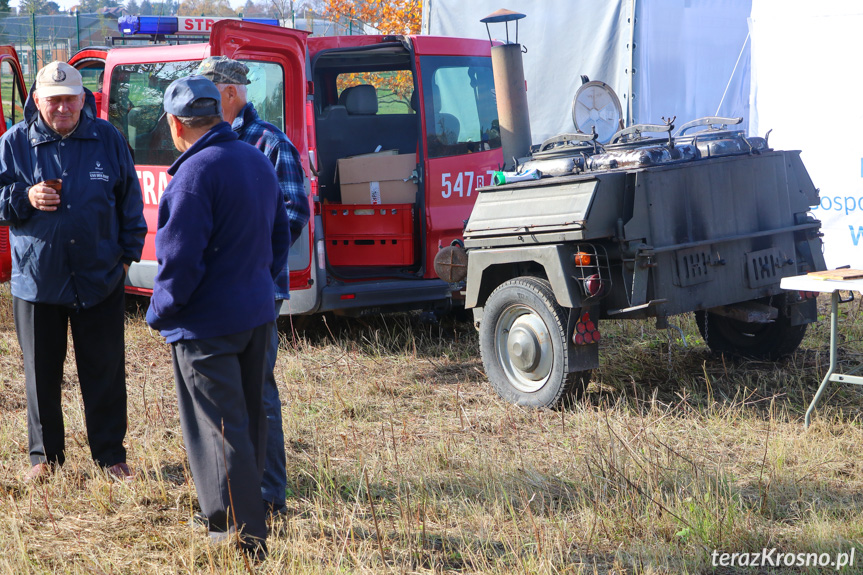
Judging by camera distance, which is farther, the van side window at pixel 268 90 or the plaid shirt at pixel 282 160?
the van side window at pixel 268 90

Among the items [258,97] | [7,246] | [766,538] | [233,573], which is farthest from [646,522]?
A: [7,246]

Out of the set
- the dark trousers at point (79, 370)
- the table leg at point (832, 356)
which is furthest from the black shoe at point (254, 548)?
the table leg at point (832, 356)

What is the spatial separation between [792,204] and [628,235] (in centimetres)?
133

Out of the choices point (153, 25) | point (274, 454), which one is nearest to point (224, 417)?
point (274, 454)

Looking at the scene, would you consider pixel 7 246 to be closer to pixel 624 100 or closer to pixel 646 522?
pixel 646 522

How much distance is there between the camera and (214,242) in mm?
3049

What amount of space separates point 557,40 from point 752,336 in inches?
227

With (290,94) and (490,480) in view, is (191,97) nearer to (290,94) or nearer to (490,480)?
(490,480)

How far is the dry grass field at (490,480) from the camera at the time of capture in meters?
3.32

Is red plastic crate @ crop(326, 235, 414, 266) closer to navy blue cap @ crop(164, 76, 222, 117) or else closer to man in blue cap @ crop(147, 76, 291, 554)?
man in blue cap @ crop(147, 76, 291, 554)

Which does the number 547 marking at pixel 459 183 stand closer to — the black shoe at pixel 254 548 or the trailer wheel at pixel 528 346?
the trailer wheel at pixel 528 346

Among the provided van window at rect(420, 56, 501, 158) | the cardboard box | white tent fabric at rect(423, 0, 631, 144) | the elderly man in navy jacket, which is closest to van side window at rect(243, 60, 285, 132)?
the cardboard box

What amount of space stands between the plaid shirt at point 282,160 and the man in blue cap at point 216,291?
58 cm

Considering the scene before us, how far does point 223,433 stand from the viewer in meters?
3.11
